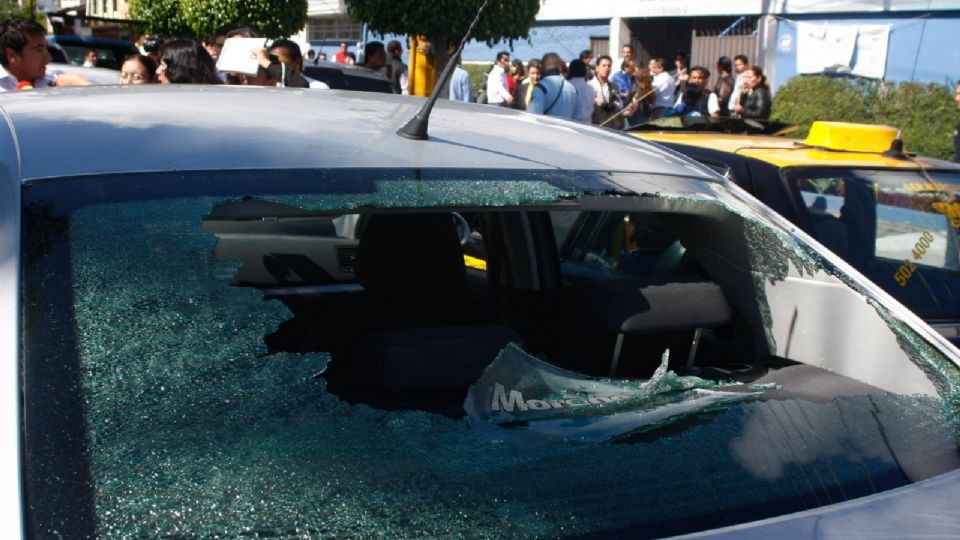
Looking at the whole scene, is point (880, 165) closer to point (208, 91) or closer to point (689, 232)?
point (689, 232)

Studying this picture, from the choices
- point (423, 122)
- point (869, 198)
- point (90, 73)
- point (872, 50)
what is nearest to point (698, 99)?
point (872, 50)

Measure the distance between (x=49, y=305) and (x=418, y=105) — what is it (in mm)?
1173

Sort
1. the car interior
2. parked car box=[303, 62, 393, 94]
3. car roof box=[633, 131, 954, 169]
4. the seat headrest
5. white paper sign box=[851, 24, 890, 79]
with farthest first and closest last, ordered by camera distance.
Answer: white paper sign box=[851, 24, 890, 79] < parked car box=[303, 62, 393, 94] < car roof box=[633, 131, 954, 169] < the seat headrest < the car interior

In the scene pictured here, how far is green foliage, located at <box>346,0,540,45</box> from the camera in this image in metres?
8.49

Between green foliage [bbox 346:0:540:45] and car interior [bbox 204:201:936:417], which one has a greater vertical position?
green foliage [bbox 346:0:540:45]

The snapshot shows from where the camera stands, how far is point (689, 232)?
8.71 ft

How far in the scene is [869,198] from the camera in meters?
4.31

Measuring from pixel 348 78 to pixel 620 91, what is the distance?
13.4ft

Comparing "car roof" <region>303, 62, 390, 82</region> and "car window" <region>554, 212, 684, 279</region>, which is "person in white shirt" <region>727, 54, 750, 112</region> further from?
"car window" <region>554, 212, 684, 279</region>

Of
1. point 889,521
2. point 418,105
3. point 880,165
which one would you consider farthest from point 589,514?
point 880,165

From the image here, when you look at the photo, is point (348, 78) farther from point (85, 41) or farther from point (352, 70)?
point (85, 41)

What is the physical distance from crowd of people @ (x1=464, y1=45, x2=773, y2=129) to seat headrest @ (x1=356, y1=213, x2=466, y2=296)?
6.56 meters

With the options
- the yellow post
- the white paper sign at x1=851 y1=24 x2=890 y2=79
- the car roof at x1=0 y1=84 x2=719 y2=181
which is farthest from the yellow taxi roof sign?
the white paper sign at x1=851 y1=24 x2=890 y2=79

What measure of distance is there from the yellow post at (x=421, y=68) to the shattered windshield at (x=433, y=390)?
5.71 meters
